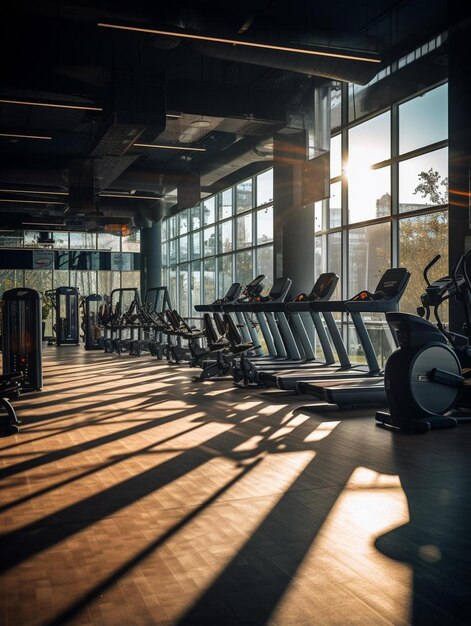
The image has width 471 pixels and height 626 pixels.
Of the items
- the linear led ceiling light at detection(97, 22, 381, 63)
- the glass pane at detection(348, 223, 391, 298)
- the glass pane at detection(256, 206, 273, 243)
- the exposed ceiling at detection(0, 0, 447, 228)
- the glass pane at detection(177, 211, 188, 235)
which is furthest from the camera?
the glass pane at detection(177, 211, 188, 235)

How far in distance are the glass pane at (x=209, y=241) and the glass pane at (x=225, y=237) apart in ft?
1.34

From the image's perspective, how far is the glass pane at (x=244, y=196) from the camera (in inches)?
575

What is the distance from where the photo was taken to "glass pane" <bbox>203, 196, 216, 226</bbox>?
16.9 m

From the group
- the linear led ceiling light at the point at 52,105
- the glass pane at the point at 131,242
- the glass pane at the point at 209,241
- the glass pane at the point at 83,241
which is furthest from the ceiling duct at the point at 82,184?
the glass pane at the point at 131,242

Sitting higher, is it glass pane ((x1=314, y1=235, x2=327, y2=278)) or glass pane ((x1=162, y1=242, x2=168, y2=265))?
glass pane ((x1=162, y1=242, x2=168, y2=265))

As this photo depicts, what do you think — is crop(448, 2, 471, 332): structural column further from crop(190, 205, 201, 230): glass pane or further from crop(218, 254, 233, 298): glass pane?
crop(190, 205, 201, 230): glass pane

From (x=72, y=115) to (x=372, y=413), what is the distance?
826 centimetres

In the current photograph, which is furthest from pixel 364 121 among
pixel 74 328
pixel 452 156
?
pixel 74 328

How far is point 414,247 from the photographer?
9.05 meters

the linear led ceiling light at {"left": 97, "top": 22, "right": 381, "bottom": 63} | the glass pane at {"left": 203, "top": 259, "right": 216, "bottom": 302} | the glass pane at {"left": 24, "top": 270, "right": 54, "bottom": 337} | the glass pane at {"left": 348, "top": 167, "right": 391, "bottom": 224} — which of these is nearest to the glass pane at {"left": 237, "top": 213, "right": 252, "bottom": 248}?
the glass pane at {"left": 203, "top": 259, "right": 216, "bottom": 302}

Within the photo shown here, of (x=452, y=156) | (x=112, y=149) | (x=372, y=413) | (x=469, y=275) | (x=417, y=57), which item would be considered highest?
(x=417, y=57)

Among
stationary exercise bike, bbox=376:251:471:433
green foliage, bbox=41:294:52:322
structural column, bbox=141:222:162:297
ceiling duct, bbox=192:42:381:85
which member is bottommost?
stationary exercise bike, bbox=376:251:471:433

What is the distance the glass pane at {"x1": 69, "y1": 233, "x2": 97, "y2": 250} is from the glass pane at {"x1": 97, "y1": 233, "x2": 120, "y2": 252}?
12cm

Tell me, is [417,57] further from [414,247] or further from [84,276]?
[84,276]
